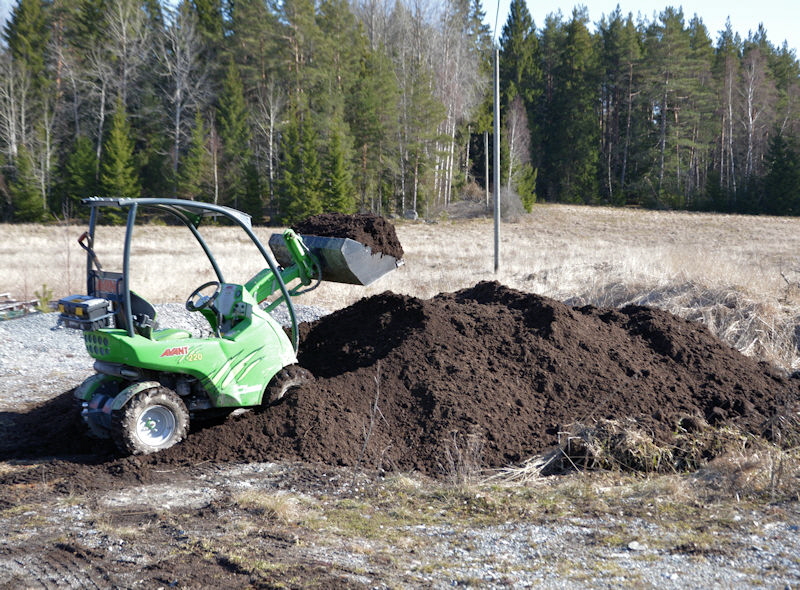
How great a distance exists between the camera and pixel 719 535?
4.62 m

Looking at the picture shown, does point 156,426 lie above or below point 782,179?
below

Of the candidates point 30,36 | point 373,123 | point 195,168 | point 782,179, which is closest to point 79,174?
point 195,168

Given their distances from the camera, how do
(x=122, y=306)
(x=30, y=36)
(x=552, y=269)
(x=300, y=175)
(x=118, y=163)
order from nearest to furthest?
(x=122, y=306), (x=552, y=269), (x=118, y=163), (x=300, y=175), (x=30, y=36)

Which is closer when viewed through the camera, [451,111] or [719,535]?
[719,535]

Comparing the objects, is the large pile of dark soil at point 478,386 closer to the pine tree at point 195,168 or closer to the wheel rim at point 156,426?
the wheel rim at point 156,426

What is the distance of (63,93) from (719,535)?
4983 centimetres

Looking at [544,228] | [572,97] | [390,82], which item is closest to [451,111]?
[390,82]

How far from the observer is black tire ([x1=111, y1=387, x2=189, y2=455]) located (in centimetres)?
579

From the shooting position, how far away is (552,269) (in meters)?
17.7

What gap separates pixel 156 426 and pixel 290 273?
2035 mm

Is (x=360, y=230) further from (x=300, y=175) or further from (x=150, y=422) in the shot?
(x=300, y=175)

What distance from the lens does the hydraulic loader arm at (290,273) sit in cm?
694

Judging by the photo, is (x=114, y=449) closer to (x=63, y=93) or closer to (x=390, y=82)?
(x=390, y=82)

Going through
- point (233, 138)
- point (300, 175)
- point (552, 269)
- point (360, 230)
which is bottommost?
point (552, 269)
